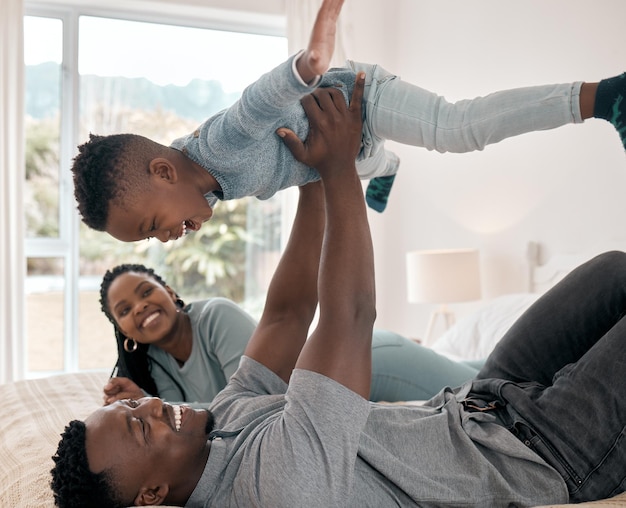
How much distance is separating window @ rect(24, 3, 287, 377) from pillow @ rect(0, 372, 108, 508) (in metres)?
1.93

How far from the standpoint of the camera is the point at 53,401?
220cm

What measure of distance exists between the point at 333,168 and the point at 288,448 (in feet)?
1.63

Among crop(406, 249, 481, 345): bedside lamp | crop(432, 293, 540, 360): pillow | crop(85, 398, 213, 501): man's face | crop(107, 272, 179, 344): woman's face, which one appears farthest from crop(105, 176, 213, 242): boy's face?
crop(406, 249, 481, 345): bedside lamp

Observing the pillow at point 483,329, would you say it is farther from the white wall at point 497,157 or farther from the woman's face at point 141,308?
the woman's face at point 141,308

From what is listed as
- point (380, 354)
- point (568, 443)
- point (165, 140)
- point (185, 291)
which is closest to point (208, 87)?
point (165, 140)

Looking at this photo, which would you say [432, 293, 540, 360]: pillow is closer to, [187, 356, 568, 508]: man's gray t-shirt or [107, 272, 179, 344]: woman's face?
[107, 272, 179, 344]: woman's face

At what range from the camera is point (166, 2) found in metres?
4.47

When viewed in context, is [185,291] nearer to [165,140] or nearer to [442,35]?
[165,140]

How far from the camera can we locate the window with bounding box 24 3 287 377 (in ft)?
14.6

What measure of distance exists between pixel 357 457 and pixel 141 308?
3.95ft

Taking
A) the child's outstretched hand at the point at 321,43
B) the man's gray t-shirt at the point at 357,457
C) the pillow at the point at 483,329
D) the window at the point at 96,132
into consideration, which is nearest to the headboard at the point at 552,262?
the pillow at the point at 483,329

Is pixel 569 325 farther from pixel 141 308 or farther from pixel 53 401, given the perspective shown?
pixel 53 401

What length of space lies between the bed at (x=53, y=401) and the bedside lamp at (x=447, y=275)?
324mm

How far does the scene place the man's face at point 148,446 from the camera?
1.17 meters
